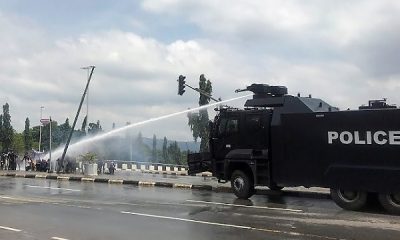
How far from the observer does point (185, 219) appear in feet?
38.0

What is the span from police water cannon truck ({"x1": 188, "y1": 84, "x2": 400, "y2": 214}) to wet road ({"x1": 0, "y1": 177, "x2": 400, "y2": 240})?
0.70 metres

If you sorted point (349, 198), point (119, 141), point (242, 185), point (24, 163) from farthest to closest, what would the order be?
1. point (119, 141)
2. point (24, 163)
3. point (242, 185)
4. point (349, 198)

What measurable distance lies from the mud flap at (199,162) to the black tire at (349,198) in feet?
17.3

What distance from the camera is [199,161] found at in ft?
58.3

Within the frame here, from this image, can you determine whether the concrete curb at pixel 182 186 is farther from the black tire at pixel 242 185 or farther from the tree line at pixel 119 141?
the tree line at pixel 119 141

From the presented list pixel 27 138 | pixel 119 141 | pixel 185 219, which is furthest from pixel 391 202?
pixel 27 138

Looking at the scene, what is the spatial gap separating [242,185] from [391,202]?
4985 mm

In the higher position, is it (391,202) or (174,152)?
(174,152)

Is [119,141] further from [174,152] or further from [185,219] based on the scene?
[185,219]

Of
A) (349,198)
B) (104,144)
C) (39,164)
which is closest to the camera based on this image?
(349,198)

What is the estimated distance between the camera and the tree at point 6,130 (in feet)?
243

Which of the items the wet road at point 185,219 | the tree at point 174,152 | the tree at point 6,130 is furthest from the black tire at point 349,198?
the tree at point 174,152

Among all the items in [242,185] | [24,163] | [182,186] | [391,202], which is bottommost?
[391,202]

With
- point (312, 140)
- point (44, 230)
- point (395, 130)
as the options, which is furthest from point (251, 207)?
point (44, 230)
